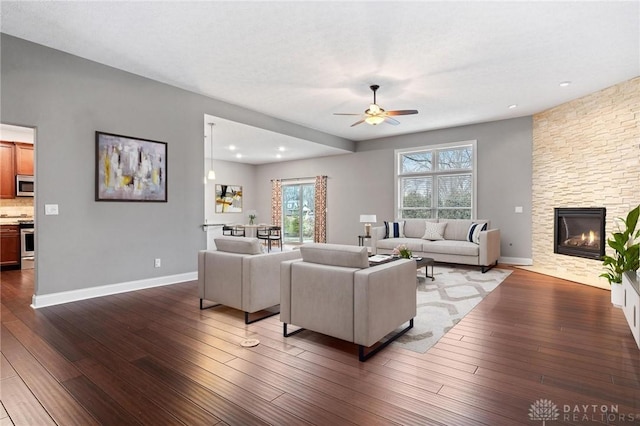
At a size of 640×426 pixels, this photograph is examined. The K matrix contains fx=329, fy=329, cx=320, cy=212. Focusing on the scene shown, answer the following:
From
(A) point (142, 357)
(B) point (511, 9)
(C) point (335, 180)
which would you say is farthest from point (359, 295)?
(C) point (335, 180)

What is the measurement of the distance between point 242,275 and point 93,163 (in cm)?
263

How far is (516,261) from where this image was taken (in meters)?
6.82

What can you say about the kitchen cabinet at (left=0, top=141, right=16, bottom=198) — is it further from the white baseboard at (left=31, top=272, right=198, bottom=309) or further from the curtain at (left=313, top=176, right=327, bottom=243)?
the curtain at (left=313, top=176, right=327, bottom=243)

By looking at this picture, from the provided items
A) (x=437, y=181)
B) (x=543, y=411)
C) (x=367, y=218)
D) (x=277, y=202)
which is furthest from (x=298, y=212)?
(x=543, y=411)

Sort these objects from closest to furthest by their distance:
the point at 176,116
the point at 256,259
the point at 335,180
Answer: the point at 256,259
the point at 176,116
the point at 335,180

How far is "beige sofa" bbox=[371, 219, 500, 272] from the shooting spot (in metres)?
5.90

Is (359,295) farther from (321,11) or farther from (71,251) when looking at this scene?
(71,251)

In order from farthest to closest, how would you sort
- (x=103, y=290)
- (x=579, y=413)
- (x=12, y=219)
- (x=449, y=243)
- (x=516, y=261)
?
(x=516, y=261)
(x=12, y=219)
(x=449, y=243)
(x=103, y=290)
(x=579, y=413)

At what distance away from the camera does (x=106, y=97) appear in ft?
14.1

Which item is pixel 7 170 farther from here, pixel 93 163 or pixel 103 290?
pixel 103 290

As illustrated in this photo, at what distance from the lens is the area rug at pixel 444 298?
114 inches

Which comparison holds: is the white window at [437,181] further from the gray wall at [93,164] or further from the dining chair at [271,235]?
the dining chair at [271,235]

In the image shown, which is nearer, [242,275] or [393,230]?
[242,275]

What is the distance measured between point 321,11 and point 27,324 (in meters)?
4.11
